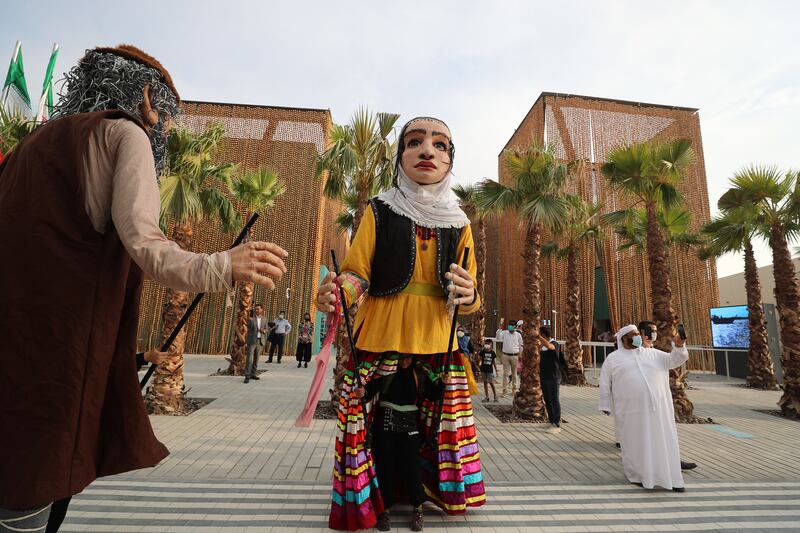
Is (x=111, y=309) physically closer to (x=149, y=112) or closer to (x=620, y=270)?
(x=149, y=112)

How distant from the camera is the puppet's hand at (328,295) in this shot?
2.17 meters

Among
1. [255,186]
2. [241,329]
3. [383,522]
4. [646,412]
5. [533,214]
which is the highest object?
[255,186]

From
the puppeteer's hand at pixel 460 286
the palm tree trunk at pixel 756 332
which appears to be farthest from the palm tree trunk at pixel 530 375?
the palm tree trunk at pixel 756 332

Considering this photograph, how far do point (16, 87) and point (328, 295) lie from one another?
16427 millimetres

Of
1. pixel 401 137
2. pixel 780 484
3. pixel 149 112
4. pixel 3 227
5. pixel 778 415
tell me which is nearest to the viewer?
pixel 3 227

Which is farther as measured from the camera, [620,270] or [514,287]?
[514,287]

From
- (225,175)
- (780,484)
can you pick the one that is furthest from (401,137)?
(225,175)

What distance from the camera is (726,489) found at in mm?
4023

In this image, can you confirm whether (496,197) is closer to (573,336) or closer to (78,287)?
(573,336)

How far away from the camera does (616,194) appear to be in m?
18.0

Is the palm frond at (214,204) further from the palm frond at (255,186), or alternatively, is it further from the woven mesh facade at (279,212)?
the woven mesh facade at (279,212)

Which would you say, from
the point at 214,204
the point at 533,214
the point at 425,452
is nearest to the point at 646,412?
the point at 425,452

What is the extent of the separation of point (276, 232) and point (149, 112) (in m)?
18.2

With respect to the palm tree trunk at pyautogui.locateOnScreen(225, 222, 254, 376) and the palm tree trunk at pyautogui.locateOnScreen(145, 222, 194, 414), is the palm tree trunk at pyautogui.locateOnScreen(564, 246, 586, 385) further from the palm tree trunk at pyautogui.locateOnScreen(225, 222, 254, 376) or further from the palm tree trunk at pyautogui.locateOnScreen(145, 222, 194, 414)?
the palm tree trunk at pyautogui.locateOnScreen(145, 222, 194, 414)
